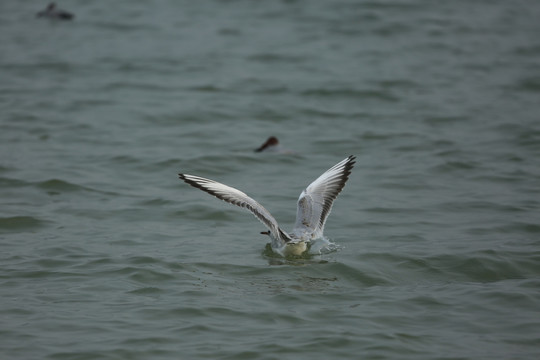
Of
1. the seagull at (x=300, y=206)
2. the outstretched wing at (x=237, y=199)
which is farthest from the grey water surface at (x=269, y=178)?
the outstretched wing at (x=237, y=199)

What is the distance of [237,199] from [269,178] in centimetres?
341

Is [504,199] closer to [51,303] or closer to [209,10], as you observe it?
[51,303]

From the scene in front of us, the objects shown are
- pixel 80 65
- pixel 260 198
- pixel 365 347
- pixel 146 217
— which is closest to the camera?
pixel 365 347

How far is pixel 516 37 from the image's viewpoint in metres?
18.4

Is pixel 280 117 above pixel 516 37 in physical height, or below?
below

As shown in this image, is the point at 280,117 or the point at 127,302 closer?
the point at 127,302

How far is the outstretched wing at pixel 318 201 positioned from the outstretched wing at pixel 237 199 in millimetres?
471

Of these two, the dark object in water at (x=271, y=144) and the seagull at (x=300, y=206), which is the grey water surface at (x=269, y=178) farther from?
the seagull at (x=300, y=206)

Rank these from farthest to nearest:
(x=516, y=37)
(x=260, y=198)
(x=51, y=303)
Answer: (x=516, y=37)
(x=260, y=198)
(x=51, y=303)

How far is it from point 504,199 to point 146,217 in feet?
14.6

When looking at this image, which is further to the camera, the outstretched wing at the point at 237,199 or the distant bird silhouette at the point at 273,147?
the distant bird silhouette at the point at 273,147

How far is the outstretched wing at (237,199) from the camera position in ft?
24.8

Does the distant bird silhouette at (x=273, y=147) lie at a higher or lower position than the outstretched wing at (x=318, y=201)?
lower

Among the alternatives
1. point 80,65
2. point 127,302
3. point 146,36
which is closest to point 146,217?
point 127,302
